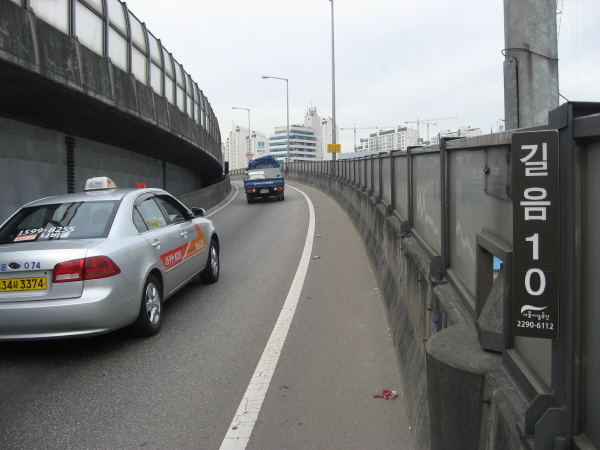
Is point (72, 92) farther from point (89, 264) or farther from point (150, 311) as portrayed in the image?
point (89, 264)

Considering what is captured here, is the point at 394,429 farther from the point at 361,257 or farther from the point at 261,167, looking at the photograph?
the point at 261,167

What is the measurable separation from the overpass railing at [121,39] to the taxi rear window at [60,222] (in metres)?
5.07

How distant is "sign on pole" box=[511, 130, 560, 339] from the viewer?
2133mm

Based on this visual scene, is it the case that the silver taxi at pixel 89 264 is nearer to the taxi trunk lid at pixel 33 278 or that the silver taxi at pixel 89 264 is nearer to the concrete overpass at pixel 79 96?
the taxi trunk lid at pixel 33 278

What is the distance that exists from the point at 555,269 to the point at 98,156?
16732 millimetres

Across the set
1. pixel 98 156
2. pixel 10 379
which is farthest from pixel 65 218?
pixel 98 156

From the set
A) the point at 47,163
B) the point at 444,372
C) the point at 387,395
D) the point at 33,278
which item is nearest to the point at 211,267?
the point at 33,278

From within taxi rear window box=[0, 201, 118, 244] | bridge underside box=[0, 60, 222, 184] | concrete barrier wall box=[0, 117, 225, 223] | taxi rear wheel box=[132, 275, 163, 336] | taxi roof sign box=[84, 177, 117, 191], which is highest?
bridge underside box=[0, 60, 222, 184]

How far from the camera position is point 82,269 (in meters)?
5.48

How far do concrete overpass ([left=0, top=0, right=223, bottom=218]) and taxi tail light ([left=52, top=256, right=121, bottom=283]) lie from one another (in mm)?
5077

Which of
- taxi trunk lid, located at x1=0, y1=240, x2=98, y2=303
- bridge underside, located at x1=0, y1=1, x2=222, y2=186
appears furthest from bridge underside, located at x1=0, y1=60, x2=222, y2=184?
taxi trunk lid, located at x1=0, y1=240, x2=98, y2=303

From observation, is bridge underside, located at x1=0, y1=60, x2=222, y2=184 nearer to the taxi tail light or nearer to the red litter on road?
the taxi tail light

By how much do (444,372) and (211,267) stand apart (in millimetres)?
6456

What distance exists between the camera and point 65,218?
630cm
